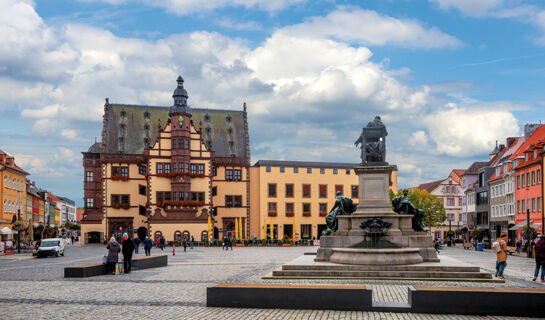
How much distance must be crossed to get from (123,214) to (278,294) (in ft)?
237

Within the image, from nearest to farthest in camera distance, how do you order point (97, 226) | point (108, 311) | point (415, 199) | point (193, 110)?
point (108, 311) < point (97, 226) < point (415, 199) < point (193, 110)

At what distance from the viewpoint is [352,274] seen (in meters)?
20.8

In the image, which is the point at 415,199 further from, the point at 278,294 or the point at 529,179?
the point at 278,294

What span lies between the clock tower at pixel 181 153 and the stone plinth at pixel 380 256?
59.9 m

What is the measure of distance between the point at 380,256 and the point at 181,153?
202 ft

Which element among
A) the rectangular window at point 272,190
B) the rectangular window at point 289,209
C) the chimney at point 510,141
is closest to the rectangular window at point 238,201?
the rectangular window at point 272,190

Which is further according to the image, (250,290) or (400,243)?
(400,243)

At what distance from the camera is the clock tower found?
8050cm

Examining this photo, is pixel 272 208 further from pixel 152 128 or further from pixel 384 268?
pixel 384 268

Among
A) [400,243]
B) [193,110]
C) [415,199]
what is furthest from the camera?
[193,110]

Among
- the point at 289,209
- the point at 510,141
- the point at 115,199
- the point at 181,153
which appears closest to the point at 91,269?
the point at 181,153

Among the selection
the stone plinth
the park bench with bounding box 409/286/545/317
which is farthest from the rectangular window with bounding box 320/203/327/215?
the park bench with bounding box 409/286/545/317

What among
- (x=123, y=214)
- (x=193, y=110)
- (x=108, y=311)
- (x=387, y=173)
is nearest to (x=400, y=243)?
(x=387, y=173)

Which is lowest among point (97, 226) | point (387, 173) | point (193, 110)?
point (97, 226)
